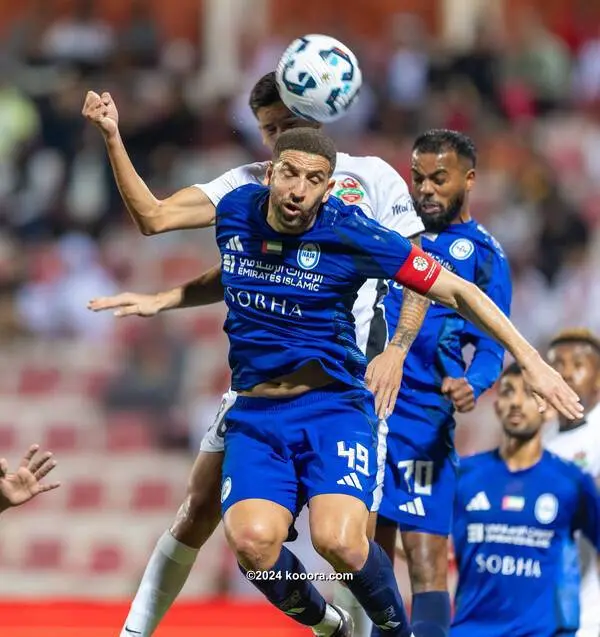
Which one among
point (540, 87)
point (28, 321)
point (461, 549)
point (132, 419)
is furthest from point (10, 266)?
point (461, 549)

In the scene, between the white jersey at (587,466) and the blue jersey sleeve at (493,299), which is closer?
the blue jersey sleeve at (493,299)

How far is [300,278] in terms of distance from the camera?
17.3 ft

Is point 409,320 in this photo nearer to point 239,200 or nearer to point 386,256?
point 386,256

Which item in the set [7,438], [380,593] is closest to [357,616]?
[380,593]

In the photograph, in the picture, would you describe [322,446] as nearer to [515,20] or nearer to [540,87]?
[540,87]

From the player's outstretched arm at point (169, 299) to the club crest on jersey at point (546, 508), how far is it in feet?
6.18

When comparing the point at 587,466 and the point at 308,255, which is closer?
the point at 308,255

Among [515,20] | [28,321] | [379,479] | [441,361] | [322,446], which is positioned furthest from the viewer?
[515,20]

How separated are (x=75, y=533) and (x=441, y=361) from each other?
257 inches

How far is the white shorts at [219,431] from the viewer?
5594 mm

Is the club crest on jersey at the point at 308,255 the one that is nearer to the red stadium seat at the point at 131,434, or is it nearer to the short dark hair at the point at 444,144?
the short dark hair at the point at 444,144

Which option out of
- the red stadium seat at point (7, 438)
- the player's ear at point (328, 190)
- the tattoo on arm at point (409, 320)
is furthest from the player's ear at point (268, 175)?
the red stadium seat at point (7, 438)

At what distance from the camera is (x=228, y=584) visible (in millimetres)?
11023

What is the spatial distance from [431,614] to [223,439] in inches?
43.4
